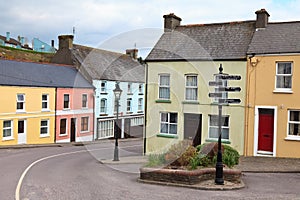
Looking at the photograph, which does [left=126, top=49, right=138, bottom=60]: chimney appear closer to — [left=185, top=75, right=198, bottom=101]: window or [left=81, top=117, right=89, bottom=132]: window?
[left=81, top=117, right=89, bottom=132]: window

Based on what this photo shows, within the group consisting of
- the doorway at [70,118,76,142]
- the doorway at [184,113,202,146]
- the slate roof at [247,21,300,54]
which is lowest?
the doorway at [70,118,76,142]

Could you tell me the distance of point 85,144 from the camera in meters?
33.5

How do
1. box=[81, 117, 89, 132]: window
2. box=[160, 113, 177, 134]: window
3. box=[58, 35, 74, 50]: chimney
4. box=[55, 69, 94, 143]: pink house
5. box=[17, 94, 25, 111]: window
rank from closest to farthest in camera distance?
box=[160, 113, 177, 134]: window
box=[17, 94, 25, 111]: window
box=[55, 69, 94, 143]: pink house
box=[81, 117, 89, 132]: window
box=[58, 35, 74, 50]: chimney

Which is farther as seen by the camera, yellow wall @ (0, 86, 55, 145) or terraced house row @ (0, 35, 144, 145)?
yellow wall @ (0, 86, 55, 145)

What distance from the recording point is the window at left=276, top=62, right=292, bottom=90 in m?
18.8

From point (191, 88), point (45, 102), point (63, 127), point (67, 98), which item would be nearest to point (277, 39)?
point (191, 88)

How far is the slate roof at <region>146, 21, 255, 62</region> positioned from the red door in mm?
3464

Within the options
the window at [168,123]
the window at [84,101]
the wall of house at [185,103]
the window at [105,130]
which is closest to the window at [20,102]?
the window at [84,101]

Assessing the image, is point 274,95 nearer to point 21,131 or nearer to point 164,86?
point 164,86

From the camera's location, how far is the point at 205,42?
22297mm

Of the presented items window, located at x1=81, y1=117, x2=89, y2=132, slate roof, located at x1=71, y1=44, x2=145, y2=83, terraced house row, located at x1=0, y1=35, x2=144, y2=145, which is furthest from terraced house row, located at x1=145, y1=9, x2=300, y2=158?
window, located at x1=81, y1=117, x2=89, y2=132

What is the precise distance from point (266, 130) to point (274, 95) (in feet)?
A: 6.50

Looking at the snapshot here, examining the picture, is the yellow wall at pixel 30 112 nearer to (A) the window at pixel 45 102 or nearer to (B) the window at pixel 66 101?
(A) the window at pixel 45 102

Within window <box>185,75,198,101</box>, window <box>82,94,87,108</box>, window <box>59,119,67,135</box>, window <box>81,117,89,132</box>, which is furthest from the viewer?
window <box>81,117,89,132</box>
